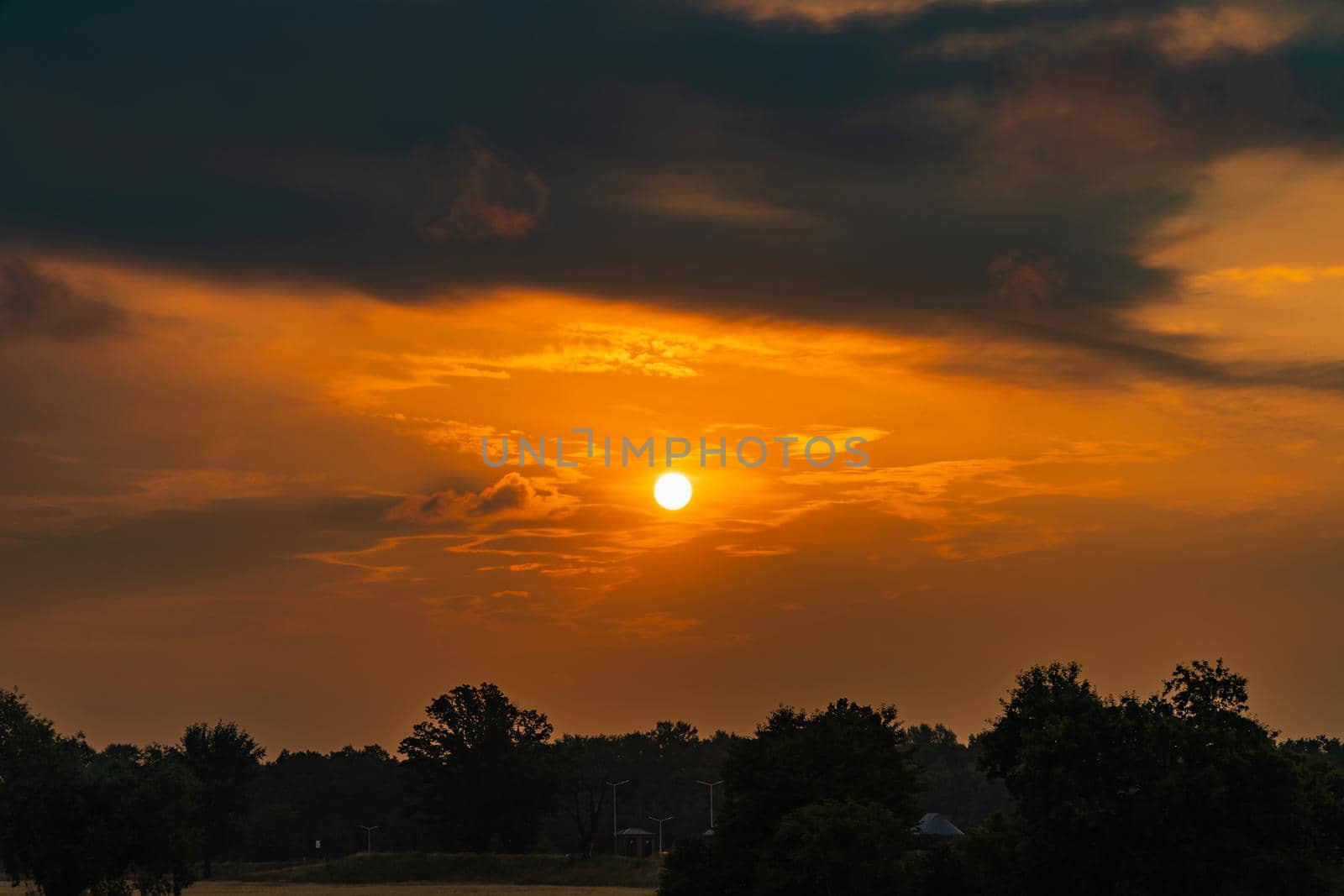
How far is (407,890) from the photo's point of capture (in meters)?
156

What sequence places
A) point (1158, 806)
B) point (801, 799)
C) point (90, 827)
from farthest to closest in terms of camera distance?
point (801, 799) < point (90, 827) < point (1158, 806)

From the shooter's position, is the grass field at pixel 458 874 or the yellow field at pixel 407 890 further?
the grass field at pixel 458 874

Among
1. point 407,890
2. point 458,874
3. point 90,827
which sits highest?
point 90,827

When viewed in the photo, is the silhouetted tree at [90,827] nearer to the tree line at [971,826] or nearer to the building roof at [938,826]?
the tree line at [971,826]

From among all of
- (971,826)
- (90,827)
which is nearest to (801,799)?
(971,826)

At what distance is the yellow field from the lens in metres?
148

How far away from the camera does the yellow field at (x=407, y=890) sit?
486ft

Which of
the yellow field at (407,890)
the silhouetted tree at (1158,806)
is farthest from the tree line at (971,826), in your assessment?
the yellow field at (407,890)

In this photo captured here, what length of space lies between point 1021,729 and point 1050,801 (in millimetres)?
6775

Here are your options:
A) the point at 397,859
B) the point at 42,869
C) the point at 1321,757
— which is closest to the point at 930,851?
the point at 1321,757

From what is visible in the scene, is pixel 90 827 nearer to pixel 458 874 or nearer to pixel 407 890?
pixel 407 890

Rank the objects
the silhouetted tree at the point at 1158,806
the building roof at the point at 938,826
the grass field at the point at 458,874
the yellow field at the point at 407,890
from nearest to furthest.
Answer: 1. the silhouetted tree at the point at 1158,806
2. the yellow field at the point at 407,890
3. the grass field at the point at 458,874
4. the building roof at the point at 938,826

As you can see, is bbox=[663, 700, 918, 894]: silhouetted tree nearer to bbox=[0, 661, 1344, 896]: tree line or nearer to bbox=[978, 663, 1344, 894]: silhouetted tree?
bbox=[0, 661, 1344, 896]: tree line

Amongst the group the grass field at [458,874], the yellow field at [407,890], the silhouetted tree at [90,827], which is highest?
the silhouetted tree at [90,827]
